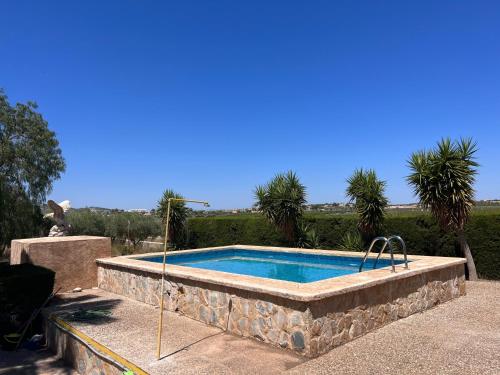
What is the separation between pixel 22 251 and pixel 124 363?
6.43m

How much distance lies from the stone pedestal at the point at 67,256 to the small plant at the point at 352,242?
24.8ft

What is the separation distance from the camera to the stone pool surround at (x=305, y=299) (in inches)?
201

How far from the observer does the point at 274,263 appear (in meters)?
12.2

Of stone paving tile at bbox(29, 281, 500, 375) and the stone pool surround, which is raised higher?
the stone pool surround

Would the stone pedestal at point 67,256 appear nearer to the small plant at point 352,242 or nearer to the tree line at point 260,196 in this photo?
the tree line at point 260,196

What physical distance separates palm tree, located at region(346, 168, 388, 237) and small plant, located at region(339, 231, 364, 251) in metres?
0.29

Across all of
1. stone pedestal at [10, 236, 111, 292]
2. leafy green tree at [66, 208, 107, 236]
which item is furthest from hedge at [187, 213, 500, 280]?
stone pedestal at [10, 236, 111, 292]

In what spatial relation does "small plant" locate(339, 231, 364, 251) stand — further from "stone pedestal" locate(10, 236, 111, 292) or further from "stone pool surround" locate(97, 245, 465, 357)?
"stone pedestal" locate(10, 236, 111, 292)

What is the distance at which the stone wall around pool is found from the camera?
5.09 m

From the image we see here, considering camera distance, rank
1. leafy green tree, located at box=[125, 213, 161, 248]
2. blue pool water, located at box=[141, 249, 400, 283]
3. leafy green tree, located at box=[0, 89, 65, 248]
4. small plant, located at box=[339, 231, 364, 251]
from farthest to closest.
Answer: leafy green tree, located at box=[125, 213, 161, 248], leafy green tree, located at box=[0, 89, 65, 248], small plant, located at box=[339, 231, 364, 251], blue pool water, located at box=[141, 249, 400, 283]

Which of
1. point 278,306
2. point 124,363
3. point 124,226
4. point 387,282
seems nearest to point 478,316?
point 387,282

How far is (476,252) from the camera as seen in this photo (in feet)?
34.6

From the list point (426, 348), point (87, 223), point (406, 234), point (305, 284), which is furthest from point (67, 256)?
point (87, 223)

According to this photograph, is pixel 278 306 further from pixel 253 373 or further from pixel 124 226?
pixel 124 226
